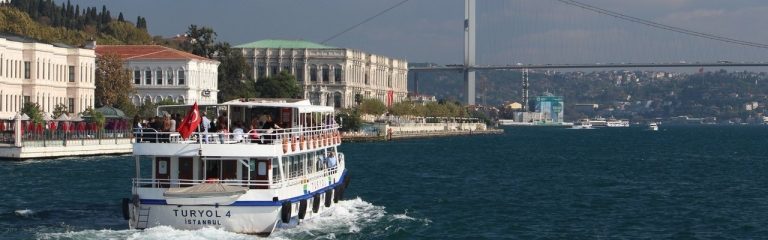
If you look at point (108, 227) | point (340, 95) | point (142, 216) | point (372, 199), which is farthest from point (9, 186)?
point (340, 95)

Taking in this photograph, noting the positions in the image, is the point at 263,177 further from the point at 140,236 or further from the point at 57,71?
the point at 57,71

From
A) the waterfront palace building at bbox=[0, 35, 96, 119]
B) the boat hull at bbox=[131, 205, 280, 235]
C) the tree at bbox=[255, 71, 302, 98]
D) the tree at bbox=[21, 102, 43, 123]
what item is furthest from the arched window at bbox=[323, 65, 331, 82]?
the boat hull at bbox=[131, 205, 280, 235]

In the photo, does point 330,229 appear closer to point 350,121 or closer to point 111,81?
point 111,81

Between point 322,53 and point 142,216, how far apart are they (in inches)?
5702

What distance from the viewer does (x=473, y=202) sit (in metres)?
48.6

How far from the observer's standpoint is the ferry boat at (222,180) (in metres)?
31.9

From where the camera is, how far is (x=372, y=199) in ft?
159

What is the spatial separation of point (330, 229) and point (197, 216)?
17.2 ft

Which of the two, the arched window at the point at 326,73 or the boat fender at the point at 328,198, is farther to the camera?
the arched window at the point at 326,73

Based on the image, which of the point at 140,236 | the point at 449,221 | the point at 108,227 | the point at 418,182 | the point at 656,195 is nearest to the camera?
the point at 140,236

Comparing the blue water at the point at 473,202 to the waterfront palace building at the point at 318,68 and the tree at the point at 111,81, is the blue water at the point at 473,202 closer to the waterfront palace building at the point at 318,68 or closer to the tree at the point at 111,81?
the tree at the point at 111,81

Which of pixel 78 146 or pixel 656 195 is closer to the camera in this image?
pixel 656 195

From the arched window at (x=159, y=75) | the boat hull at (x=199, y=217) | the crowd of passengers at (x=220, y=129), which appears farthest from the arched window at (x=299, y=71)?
the boat hull at (x=199, y=217)

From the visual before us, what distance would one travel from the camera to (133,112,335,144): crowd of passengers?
3316 centimetres
